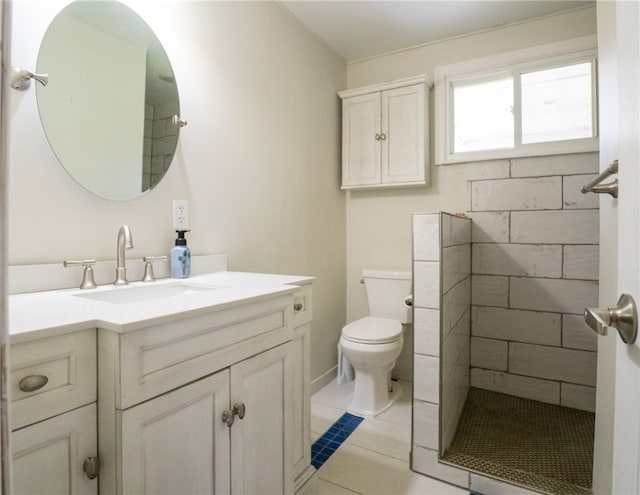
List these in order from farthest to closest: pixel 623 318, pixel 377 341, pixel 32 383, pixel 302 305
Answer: pixel 377 341, pixel 302 305, pixel 32 383, pixel 623 318

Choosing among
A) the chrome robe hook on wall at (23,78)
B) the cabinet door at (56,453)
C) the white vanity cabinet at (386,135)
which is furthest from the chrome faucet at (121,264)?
the white vanity cabinet at (386,135)

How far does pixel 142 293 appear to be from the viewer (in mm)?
1208

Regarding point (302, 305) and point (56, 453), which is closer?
point (56, 453)

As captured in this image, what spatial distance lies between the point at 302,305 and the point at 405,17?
6.18ft

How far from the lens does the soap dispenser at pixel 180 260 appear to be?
1384 mm

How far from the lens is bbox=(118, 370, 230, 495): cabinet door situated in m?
0.71

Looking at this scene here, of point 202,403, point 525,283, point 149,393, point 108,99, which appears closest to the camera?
point 149,393

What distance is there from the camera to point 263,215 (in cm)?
195

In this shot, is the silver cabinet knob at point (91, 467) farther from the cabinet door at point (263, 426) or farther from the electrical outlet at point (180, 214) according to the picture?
the electrical outlet at point (180, 214)

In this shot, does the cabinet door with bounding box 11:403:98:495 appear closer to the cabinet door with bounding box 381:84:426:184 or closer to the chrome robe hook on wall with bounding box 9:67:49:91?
the chrome robe hook on wall with bounding box 9:67:49:91

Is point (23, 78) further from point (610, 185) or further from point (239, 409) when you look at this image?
point (610, 185)

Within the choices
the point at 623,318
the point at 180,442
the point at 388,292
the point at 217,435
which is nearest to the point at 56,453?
the point at 180,442

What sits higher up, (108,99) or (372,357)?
(108,99)

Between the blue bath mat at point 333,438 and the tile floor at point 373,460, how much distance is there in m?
0.02
